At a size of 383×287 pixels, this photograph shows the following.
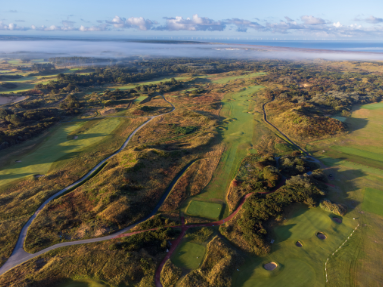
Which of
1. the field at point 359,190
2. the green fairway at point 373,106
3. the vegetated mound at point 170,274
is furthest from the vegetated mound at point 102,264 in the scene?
the green fairway at point 373,106

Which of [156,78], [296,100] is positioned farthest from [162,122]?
[156,78]

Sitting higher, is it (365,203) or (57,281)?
(365,203)

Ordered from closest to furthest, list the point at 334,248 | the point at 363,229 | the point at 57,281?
the point at 57,281 < the point at 334,248 < the point at 363,229

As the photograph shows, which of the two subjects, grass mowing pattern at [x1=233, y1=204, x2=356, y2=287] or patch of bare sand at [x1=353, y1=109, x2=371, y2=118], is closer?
grass mowing pattern at [x1=233, y1=204, x2=356, y2=287]

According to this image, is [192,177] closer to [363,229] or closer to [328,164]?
[363,229]

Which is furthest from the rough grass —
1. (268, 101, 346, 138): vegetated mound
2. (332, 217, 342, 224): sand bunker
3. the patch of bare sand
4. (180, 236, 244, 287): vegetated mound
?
the patch of bare sand

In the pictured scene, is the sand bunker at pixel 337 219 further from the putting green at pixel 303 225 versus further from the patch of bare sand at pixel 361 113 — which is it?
the patch of bare sand at pixel 361 113

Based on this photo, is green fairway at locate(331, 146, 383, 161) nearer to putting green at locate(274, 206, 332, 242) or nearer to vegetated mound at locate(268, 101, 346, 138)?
vegetated mound at locate(268, 101, 346, 138)
